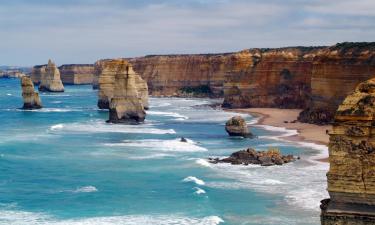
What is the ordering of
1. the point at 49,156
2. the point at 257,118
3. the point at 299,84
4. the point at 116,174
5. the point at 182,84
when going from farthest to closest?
the point at 182,84 < the point at 299,84 < the point at 257,118 < the point at 49,156 < the point at 116,174

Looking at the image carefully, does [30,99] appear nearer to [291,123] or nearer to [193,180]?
[291,123]

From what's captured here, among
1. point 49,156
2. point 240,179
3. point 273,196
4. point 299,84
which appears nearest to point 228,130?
point 49,156

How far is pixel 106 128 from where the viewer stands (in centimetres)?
6494

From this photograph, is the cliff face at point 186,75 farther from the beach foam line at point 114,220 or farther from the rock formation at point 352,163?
the rock formation at point 352,163

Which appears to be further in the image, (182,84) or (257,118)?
(182,84)

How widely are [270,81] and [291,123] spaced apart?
22.9m

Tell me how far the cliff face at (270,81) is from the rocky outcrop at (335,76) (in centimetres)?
1678

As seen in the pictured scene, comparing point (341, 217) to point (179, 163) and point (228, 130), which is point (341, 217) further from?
point (228, 130)

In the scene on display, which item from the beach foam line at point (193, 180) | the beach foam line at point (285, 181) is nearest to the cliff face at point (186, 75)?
the beach foam line at point (285, 181)

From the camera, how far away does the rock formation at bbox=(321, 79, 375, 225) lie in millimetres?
16719

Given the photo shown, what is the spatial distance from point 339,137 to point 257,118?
197ft

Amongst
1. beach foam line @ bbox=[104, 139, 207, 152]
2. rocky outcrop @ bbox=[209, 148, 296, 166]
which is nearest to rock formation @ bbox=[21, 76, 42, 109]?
beach foam line @ bbox=[104, 139, 207, 152]

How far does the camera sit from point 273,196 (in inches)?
1255

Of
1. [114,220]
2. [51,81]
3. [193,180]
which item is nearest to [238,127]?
[193,180]
